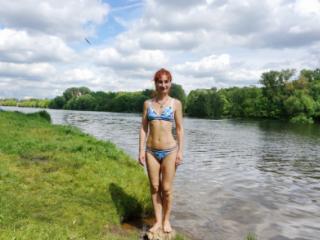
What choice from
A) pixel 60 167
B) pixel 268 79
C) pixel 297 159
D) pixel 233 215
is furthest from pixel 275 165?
pixel 268 79

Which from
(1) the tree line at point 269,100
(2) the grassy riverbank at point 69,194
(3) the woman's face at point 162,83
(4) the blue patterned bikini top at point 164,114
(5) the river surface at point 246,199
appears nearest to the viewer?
(2) the grassy riverbank at point 69,194

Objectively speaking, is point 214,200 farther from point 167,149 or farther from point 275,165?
point 275,165

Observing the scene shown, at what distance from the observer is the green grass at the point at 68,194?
6.70 meters

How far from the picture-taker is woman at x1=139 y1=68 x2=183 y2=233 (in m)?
7.53

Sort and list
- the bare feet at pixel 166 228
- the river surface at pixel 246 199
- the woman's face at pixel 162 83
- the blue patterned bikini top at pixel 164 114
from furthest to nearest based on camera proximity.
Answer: the river surface at pixel 246 199
the bare feet at pixel 166 228
the blue patterned bikini top at pixel 164 114
the woman's face at pixel 162 83

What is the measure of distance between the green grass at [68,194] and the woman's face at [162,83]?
2.91 m

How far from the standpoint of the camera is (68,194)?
8.68m

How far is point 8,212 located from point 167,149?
317 cm

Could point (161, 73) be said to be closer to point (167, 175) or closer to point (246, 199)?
point (167, 175)

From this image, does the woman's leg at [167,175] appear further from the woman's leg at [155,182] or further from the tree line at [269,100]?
the tree line at [269,100]

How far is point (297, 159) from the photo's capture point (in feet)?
85.4

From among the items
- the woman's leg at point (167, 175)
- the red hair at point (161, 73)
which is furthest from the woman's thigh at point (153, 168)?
the red hair at point (161, 73)

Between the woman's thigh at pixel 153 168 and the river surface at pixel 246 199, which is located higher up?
the woman's thigh at pixel 153 168

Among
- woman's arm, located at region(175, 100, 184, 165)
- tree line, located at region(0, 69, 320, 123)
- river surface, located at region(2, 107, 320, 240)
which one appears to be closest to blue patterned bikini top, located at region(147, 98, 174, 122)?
woman's arm, located at region(175, 100, 184, 165)
